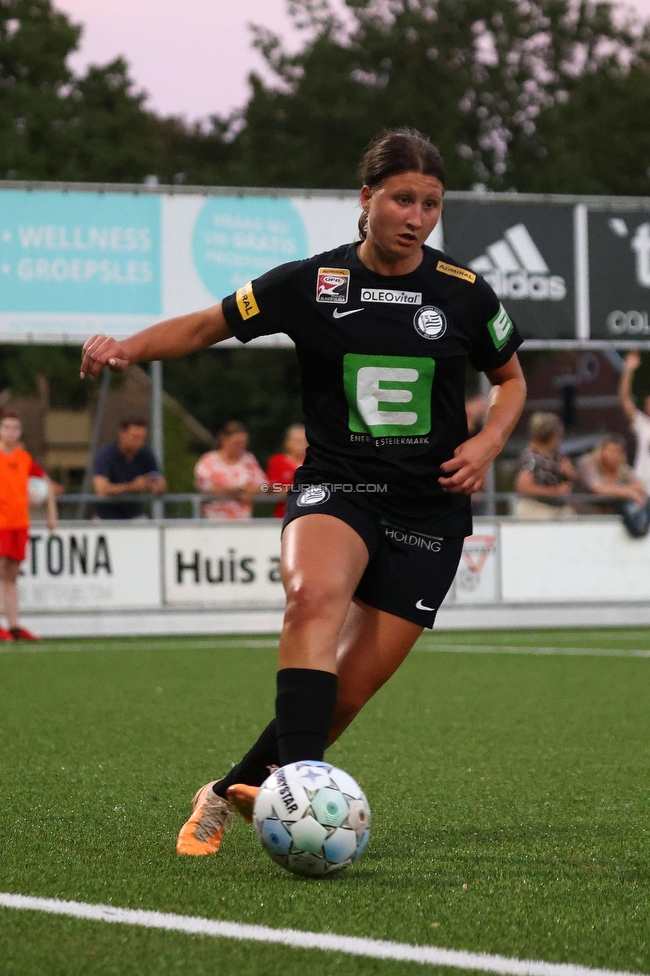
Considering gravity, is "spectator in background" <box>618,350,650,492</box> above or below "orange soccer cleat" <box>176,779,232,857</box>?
above

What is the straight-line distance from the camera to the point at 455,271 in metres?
4.59

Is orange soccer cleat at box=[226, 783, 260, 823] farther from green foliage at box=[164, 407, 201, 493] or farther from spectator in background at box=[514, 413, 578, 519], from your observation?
→ green foliage at box=[164, 407, 201, 493]

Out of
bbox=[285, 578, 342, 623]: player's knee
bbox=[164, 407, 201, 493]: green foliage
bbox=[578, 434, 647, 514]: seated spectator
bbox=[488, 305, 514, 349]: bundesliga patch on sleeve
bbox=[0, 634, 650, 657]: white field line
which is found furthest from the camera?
bbox=[164, 407, 201, 493]: green foliage

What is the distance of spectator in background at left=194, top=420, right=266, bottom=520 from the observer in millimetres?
15609

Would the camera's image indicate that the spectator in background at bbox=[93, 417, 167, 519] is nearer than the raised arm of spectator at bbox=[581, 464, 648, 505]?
Yes

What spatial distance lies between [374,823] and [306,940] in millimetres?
1746

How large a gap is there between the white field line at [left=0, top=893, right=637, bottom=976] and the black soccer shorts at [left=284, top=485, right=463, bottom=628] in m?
1.24

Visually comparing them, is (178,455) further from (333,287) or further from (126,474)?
(333,287)

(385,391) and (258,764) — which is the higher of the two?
(385,391)

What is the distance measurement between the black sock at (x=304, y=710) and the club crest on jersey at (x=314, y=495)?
1.71 ft

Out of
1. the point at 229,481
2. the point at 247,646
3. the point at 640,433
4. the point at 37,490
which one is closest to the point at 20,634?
the point at 37,490

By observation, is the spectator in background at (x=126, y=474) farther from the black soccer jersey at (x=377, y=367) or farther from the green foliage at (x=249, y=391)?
the green foliage at (x=249, y=391)

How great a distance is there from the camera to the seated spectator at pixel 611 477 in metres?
16.5

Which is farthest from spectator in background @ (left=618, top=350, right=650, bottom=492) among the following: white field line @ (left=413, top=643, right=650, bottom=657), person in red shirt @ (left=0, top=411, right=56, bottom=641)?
person in red shirt @ (left=0, top=411, right=56, bottom=641)
